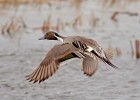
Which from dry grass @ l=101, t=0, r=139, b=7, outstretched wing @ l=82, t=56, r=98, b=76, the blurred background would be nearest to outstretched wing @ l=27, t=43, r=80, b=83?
outstretched wing @ l=82, t=56, r=98, b=76

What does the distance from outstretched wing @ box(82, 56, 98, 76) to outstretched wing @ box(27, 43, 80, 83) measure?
0.25 metres

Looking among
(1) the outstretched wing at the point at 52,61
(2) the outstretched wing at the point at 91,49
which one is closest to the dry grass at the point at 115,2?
(2) the outstretched wing at the point at 91,49

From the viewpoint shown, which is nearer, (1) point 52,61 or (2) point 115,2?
(1) point 52,61

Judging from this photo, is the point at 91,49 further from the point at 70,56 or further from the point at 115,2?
the point at 115,2

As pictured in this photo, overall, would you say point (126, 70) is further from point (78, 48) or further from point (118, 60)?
point (78, 48)

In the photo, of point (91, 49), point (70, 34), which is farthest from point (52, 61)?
point (70, 34)

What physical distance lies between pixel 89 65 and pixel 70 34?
13.3ft

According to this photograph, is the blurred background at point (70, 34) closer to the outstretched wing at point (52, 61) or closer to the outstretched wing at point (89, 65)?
the outstretched wing at point (89, 65)

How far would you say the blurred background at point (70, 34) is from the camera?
569 cm

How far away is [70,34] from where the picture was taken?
355 inches

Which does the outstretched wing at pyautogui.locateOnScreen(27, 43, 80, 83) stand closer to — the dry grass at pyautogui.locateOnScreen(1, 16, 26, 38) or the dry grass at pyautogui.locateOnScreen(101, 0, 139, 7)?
the dry grass at pyautogui.locateOnScreen(1, 16, 26, 38)

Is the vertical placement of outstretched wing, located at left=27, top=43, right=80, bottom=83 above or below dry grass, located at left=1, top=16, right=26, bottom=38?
below

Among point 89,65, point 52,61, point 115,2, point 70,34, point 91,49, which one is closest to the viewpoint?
point 52,61

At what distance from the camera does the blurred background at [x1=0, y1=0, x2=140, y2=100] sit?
569 centimetres
